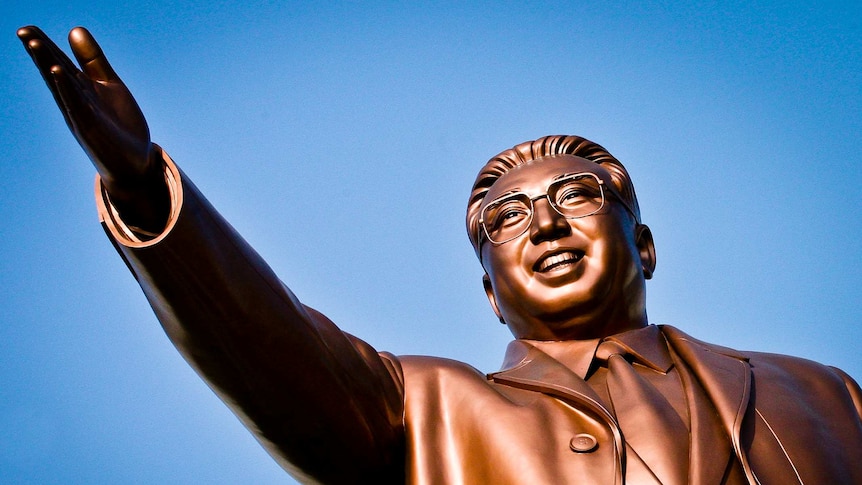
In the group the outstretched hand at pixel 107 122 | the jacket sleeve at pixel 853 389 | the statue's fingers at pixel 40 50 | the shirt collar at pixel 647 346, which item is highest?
the statue's fingers at pixel 40 50

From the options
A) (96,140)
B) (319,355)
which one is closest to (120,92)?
(96,140)

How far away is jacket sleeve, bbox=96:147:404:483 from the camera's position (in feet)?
11.7

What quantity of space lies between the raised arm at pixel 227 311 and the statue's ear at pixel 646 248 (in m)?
1.97

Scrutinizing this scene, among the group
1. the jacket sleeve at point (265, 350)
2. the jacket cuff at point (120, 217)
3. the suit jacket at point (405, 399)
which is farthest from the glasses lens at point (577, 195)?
the jacket cuff at point (120, 217)

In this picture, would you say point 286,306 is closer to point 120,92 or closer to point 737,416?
point 120,92

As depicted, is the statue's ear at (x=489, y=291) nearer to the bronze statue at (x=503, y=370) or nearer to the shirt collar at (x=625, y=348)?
the bronze statue at (x=503, y=370)

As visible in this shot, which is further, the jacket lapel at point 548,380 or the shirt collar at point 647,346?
the shirt collar at point 647,346

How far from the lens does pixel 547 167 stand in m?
5.44

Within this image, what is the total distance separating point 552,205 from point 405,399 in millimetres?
1388

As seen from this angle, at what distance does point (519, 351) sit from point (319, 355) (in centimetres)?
133

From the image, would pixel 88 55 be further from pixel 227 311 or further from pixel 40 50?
pixel 227 311

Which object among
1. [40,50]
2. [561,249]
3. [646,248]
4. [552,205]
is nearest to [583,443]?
[561,249]

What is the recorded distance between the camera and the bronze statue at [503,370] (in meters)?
3.56

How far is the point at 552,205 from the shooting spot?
205 inches
